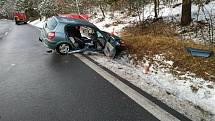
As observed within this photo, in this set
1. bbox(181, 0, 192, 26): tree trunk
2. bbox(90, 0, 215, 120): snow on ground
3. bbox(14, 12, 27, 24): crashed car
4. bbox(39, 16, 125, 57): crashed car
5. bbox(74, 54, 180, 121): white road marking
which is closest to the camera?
bbox(74, 54, 180, 121): white road marking

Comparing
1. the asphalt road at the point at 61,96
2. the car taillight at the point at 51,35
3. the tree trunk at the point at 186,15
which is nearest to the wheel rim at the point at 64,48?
the car taillight at the point at 51,35

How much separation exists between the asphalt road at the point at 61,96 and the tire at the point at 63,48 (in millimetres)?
1795

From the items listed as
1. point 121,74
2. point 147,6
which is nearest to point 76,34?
point 121,74

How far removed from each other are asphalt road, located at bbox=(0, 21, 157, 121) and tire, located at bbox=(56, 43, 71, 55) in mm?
1795

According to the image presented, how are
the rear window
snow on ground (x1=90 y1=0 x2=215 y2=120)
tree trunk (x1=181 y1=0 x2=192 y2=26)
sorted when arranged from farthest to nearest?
tree trunk (x1=181 y1=0 x2=192 y2=26), the rear window, snow on ground (x1=90 y1=0 x2=215 y2=120)

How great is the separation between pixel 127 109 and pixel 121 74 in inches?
119

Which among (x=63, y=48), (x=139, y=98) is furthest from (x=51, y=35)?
(x=139, y=98)

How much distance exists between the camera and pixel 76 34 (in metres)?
13.8

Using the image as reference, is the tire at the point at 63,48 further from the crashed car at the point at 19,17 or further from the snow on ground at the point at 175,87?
the crashed car at the point at 19,17

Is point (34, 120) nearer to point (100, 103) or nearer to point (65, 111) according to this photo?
point (65, 111)

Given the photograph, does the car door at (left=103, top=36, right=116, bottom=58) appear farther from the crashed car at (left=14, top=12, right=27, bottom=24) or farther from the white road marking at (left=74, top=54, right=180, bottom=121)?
the crashed car at (left=14, top=12, right=27, bottom=24)

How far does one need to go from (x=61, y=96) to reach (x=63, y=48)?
609 centimetres

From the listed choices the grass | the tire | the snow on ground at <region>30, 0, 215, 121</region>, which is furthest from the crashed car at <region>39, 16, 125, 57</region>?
the snow on ground at <region>30, 0, 215, 121</region>

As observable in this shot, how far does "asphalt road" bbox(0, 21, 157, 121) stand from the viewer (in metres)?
6.04
